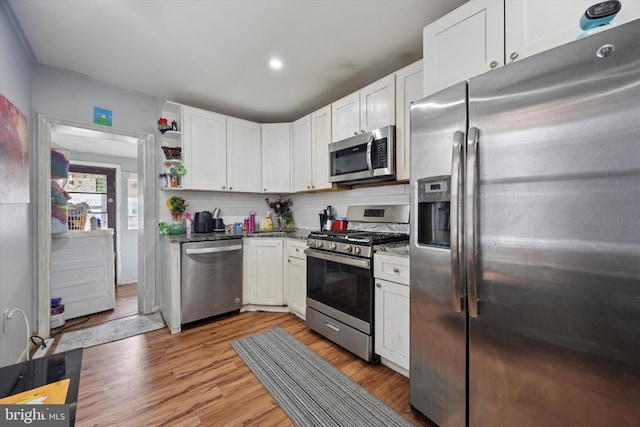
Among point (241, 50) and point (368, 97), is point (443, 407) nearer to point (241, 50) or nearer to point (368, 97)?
point (368, 97)

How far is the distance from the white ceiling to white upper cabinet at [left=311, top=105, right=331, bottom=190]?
31 cm

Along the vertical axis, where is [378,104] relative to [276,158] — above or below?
above

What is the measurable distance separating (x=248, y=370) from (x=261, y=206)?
7.57 feet

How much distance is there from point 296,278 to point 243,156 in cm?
171

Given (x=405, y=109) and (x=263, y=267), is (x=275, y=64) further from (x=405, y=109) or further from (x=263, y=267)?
(x=263, y=267)

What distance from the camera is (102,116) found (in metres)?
2.69

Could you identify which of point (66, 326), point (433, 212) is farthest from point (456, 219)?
point (66, 326)

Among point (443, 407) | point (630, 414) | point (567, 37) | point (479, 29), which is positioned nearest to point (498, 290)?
point (630, 414)

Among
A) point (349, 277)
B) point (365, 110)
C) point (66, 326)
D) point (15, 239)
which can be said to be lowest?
point (66, 326)

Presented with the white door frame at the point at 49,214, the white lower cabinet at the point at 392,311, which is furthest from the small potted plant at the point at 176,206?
the white lower cabinet at the point at 392,311

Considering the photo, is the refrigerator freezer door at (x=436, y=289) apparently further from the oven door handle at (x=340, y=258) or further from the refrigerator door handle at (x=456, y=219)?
the oven door handle at (x=340, y=258)

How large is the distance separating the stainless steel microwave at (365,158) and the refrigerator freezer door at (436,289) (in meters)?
0.70

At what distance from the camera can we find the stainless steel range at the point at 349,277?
1972mm

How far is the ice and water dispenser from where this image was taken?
1.33 metres
